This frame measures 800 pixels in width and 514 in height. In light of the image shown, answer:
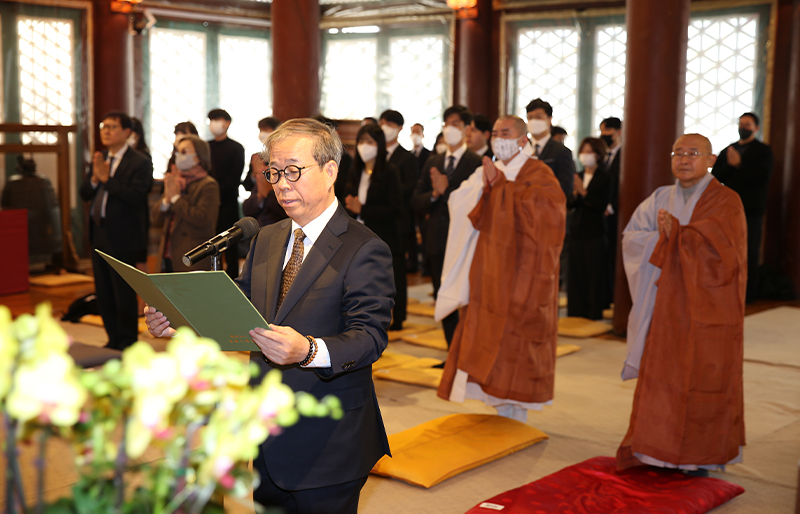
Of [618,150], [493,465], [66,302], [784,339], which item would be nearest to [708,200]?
[493,465]

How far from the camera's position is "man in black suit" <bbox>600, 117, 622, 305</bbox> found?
6750mm

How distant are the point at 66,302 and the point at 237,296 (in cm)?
608

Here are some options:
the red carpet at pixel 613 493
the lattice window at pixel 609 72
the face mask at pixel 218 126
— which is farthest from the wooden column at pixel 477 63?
the red carpet at pixel 613 493

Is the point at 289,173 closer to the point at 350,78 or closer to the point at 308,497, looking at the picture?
the point at 308,497

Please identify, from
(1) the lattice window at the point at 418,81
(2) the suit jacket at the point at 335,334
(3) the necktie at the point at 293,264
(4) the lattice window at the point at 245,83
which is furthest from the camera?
(4) the lattice window at the point at 245,83

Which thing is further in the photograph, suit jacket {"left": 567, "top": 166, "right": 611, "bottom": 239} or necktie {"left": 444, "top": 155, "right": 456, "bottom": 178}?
suit jacket {"left": 567, "top": 166, "right": 611, "bottom": 239}

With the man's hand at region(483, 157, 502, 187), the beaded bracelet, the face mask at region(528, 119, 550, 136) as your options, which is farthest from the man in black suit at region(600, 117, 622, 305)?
the beaded bracelet

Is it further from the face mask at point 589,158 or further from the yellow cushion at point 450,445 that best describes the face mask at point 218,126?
the yellow cushion at point 450,445

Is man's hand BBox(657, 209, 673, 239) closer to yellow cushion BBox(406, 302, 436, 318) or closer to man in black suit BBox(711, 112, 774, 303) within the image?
yellow cushion BBox(406, 302, 436, 318)

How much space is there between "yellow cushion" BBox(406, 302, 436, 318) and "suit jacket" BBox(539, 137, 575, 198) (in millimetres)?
1862

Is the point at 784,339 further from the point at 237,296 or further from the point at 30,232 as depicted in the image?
the point at 30,232

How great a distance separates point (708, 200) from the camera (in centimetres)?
323

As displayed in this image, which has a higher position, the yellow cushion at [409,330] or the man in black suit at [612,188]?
the man in black suit at [612,188]

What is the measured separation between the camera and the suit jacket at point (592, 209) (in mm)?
6566
